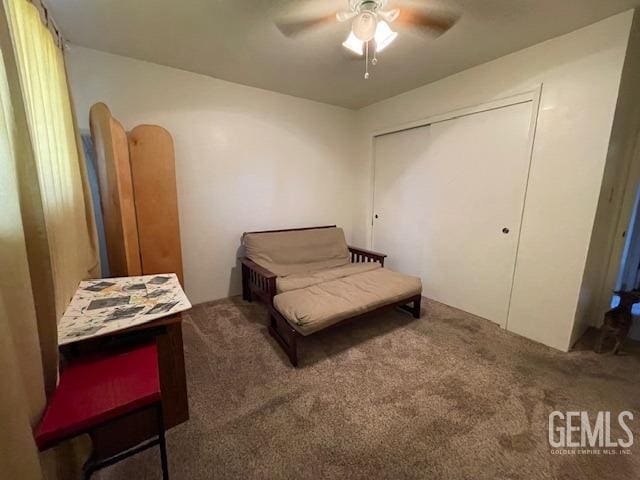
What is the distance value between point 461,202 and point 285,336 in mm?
2091

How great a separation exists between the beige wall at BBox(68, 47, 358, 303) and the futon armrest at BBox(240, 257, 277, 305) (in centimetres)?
22

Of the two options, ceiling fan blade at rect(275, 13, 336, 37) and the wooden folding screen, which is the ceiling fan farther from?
the wooden folding screen

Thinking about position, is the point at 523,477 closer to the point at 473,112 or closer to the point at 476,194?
the point at 476,194

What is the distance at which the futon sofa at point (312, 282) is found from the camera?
1.93 meters

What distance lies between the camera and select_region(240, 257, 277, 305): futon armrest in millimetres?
2244

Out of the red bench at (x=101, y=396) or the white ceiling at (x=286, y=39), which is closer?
the red bench at (x=101, y=396)

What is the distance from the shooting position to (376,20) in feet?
Result: 4.77

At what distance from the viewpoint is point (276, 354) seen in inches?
78.5

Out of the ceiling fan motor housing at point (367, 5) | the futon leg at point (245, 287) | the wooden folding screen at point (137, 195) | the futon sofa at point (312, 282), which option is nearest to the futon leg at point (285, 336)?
the futon sofa at point (312, 282)

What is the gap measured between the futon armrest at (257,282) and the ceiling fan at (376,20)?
176 centimetres

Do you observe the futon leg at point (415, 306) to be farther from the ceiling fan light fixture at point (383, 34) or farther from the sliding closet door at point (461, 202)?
the ceiling fan light fixture at point (383, 34)

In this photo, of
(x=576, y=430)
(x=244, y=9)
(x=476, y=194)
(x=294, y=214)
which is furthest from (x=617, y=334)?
(x=244, y=9)

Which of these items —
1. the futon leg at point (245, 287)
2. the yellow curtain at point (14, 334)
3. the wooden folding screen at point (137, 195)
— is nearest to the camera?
the yellow curtain at point (14, 334)

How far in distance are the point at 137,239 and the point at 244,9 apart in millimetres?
1842
